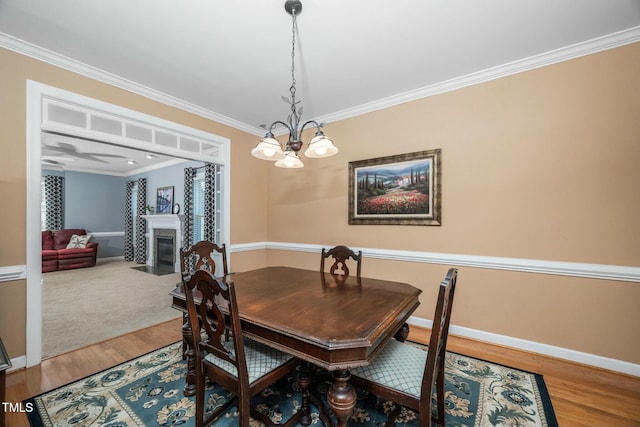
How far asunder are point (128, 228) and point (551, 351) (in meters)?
9.24

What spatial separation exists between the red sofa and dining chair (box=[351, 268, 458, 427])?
7.57 metres

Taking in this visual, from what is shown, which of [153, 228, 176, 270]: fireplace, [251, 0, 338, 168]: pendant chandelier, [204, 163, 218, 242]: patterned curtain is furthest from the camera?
[153, 228, 176, 270]: fireplace

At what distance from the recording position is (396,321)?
54.2 inches

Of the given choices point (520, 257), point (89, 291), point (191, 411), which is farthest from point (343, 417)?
point (89, 291)

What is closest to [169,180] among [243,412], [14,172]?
[14,172]

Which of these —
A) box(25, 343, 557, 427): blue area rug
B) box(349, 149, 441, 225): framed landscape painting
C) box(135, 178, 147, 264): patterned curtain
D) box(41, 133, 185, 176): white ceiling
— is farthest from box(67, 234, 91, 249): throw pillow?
box(349, 149, 441, 225): framed landscape painting

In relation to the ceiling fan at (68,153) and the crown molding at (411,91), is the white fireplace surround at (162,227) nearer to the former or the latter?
the ceiling fan at (68,153)

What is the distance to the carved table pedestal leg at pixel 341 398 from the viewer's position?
3.68 ft

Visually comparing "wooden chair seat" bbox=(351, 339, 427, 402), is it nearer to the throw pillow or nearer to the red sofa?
the red sofa

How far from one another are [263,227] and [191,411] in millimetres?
2754

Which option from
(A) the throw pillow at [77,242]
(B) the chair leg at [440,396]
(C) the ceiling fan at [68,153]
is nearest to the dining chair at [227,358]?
(B) the chair leg at [440,396]

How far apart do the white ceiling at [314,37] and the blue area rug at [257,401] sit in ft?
8.83

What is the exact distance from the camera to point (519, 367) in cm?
205

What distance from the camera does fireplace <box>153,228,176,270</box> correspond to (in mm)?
6008
